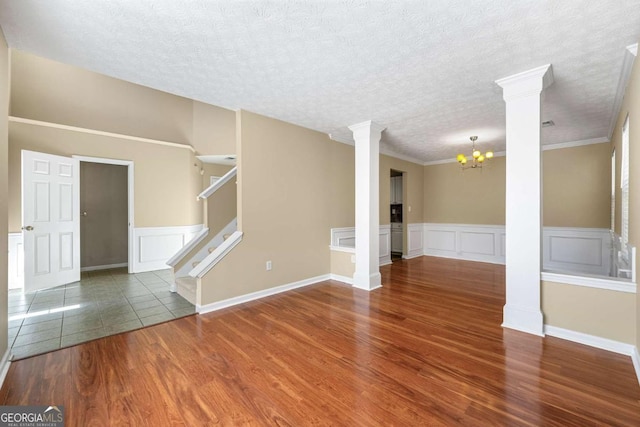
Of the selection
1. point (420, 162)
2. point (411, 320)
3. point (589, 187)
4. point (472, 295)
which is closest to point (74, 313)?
point (411, 320)

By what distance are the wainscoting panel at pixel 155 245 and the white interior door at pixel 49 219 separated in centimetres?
91

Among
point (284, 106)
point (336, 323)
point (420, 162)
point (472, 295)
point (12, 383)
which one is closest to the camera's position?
point (12, 383)

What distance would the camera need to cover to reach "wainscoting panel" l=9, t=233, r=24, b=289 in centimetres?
406

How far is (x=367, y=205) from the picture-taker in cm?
416

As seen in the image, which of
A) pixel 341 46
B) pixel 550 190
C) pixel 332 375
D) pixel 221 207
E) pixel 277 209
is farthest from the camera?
pixel 550 190

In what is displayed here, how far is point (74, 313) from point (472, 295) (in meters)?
5.13

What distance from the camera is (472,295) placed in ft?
12.5

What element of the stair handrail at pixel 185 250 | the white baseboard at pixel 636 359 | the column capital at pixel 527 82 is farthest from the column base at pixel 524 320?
the stair handrail at pixel 185 250

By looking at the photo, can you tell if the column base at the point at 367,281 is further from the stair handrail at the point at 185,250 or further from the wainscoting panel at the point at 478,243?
the wainscoting panel at the point at 478,243

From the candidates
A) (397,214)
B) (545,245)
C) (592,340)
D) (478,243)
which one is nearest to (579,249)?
(545,245)

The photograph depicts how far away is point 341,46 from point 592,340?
3.36m

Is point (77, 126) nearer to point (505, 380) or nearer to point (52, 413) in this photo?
point (52, 413)

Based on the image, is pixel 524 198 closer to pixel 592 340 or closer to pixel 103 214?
pixel 592 340

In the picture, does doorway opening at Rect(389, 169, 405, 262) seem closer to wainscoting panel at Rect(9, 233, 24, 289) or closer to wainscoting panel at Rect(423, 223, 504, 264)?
wainscoting panel at Rect(423, 223, 504, 264)
